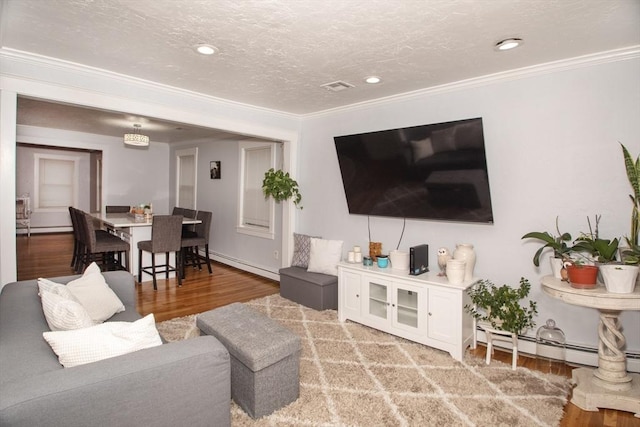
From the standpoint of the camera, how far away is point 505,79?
122 inches

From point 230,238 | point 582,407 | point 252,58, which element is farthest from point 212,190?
point 582,407

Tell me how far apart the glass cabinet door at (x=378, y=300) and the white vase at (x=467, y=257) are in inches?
29.4

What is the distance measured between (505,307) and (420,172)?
1.42m

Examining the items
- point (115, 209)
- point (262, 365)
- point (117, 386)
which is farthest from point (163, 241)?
point (117, 386)

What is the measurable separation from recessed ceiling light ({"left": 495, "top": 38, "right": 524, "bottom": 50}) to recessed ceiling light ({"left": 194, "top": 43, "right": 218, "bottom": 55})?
2.08 metres

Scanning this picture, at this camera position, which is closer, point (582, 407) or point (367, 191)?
point (582, 407)

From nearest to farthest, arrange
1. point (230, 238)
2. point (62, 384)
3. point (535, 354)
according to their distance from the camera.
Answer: point (62, 384)
point (535, 354)
point (230, 238)

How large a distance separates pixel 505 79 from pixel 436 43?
1022 mm

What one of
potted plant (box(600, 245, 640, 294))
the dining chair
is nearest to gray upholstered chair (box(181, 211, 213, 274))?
the dining chair

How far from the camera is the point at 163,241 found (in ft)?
16.6

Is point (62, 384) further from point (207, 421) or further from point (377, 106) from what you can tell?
point (377, 106)

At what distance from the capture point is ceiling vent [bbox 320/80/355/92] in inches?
134

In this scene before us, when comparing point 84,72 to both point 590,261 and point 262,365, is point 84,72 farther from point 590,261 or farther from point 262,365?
point 590,261

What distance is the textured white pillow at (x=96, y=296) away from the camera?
2406mm
